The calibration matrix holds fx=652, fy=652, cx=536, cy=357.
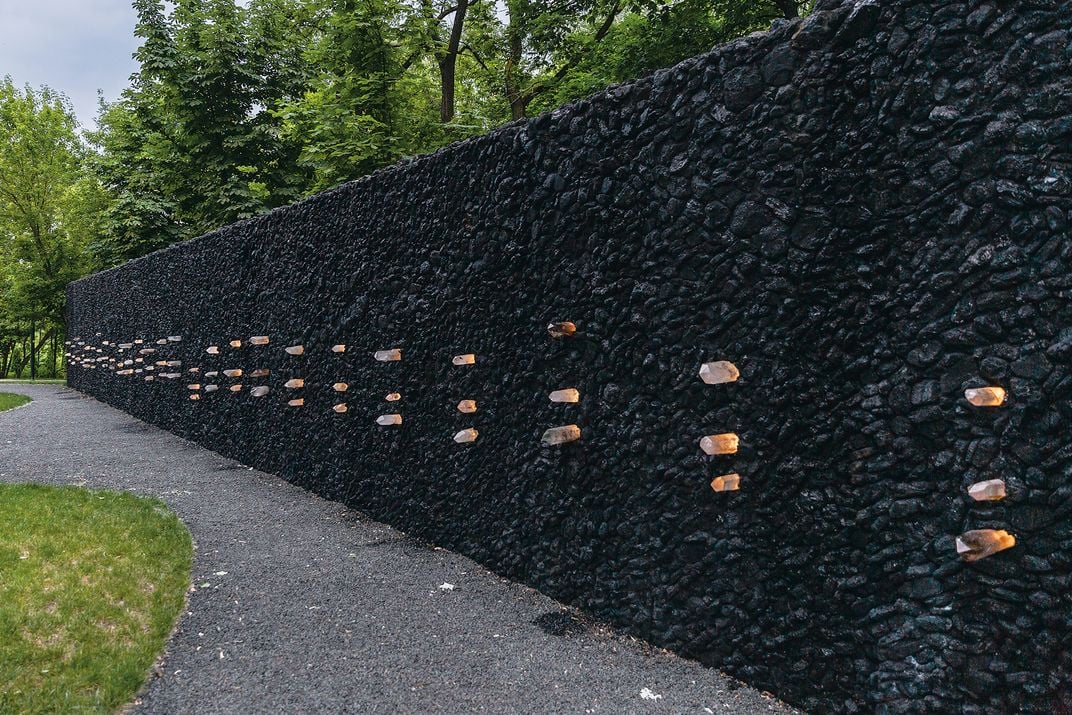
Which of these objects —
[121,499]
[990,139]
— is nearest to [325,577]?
[121,499]

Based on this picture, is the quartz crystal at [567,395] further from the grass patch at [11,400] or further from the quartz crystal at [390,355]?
the grass patch at [11,400]

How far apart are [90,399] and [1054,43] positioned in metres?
17.0

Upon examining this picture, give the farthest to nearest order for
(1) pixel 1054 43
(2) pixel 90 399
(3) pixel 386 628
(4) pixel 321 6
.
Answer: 1. (2) pixel 90 399
2. (4) pixel 321 6
3. (3) pixel 386 628
4. (1) pixel 1054 43

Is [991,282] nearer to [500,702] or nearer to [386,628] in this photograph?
[500,702]

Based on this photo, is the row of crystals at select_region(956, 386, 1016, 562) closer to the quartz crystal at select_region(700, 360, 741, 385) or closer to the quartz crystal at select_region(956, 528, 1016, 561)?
the quartz crystal at select_region(956, 528, 1016, 561)

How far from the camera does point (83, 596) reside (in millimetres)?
3633

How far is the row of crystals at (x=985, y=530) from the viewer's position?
7.32 feet

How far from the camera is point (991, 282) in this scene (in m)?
2.30

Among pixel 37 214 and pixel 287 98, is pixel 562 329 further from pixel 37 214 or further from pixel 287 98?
pixel 37 214

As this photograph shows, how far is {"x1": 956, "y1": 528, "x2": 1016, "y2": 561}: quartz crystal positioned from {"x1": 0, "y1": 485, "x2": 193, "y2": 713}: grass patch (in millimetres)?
3415

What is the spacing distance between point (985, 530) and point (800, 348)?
933 millimetres

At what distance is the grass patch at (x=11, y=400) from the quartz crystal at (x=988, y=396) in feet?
49.0

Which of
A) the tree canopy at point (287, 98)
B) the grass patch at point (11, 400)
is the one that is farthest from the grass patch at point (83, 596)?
the grass patch at point (11, 400)

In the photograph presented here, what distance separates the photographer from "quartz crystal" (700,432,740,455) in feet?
9.79
